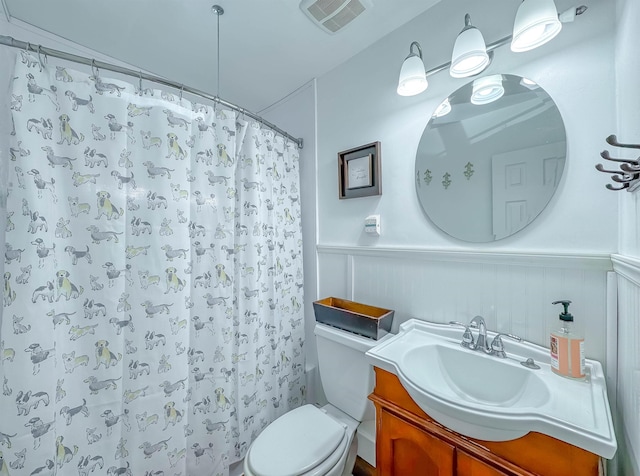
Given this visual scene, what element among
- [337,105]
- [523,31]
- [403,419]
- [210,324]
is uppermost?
[337,105]

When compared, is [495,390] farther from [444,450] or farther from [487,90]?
[487,90]

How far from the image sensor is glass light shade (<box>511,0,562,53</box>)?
79 centimetres

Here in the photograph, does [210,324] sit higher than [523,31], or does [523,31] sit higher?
[523,31]

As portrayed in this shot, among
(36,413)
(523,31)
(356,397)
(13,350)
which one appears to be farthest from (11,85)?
(356,397)

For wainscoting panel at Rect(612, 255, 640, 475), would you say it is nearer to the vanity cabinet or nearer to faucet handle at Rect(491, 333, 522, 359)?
the vanity cabinet

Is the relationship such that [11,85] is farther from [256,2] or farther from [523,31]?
[523,31]

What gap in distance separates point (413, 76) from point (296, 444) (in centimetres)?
166

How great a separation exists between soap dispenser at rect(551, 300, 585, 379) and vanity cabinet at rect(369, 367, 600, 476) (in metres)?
0.28

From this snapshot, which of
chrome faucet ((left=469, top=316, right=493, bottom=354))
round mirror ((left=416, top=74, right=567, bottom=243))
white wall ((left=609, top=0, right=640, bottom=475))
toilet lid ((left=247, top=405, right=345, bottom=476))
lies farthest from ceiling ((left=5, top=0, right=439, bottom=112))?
toilet lid ((left=247, top=405, right=345, bottom=476))

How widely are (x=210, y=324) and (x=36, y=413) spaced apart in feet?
2.01

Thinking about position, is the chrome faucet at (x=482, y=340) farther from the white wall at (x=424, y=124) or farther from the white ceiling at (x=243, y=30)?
the white ceiling at (x=243, y=30)

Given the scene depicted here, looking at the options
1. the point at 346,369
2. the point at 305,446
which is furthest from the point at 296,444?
the point at 346,369

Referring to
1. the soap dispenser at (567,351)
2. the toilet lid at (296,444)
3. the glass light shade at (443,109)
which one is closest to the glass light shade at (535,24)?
the glass light shade at (443,109)

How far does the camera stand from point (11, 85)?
0.86 meters
